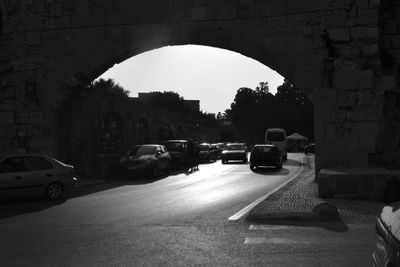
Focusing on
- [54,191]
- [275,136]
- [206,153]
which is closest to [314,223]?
[54,191]

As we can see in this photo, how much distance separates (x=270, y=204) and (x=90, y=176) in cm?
1322

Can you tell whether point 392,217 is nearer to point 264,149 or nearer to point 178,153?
point 264,149

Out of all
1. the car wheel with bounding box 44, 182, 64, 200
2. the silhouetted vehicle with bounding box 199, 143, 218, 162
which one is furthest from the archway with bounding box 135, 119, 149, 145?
the car wheel with bounding box 44, 182, 64, 200

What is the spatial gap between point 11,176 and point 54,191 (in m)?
1.38

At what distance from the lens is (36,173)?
14.0 meters

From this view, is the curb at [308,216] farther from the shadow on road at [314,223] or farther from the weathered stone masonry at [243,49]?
the weathered stone masonry at [243,49]

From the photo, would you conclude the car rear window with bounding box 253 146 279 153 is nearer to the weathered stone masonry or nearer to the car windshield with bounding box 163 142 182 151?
the car windshield with bounding box 163 142 182 151

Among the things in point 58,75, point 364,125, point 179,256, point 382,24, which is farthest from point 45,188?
point 382,24

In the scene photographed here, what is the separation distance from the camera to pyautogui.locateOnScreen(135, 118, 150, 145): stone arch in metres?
31.9

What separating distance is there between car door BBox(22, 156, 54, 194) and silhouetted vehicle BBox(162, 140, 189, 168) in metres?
14.7

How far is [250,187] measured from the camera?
17.5 meters

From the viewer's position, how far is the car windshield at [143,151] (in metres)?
24.3

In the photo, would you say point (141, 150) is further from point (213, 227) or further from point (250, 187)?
point (213, 227)

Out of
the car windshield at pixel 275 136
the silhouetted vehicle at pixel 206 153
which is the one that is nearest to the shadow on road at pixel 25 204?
the silhouetted vehicle at pixel 206 153
